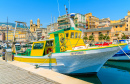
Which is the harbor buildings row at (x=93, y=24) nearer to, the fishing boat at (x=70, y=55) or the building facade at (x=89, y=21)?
the building facade at (x=89, y=21)

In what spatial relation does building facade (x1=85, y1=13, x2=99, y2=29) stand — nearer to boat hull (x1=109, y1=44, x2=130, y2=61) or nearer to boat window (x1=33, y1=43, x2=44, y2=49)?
boat hull (x1=109, y1=44, x2=130, y2=61)

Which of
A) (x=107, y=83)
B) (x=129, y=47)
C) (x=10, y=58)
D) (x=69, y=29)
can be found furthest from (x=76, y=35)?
(x=129, y=47)

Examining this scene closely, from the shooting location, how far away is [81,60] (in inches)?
299

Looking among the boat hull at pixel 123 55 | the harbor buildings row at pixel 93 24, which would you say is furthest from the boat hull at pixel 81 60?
the harbor buildings row at pixel 93 24

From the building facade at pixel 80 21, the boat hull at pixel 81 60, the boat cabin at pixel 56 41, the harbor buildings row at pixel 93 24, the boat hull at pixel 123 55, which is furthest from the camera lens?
the building facade at pixel 80 21

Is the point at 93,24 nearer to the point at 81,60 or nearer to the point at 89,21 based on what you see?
the point at 89,21

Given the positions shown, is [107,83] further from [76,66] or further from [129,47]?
[129,47]

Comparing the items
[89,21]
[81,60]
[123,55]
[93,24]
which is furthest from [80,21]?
[81,60]

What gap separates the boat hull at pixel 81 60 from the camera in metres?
7.36

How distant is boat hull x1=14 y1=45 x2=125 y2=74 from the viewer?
7355 mm

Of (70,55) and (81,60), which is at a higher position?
(70,55)

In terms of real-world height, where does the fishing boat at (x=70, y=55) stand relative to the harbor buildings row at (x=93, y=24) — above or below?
below

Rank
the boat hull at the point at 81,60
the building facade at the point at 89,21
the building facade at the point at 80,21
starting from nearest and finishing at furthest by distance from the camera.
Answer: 1. the boat hull at the point at 81,60
2. the building facade at the point at 80,21
3. the building facade at the point at 89,21

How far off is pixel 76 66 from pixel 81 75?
4.93 ft
